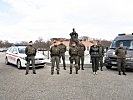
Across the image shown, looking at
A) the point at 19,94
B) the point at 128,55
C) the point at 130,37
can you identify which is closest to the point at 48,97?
the point at 19,94

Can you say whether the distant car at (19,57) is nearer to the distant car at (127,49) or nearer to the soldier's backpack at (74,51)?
the soldier's backpack at (74,51)

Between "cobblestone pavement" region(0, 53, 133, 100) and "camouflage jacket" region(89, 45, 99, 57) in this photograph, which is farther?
"camouflage jacket" region(89, 45, 99, 57)

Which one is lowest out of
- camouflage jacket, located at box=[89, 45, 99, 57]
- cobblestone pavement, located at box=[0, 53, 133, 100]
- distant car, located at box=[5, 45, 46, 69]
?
cobblestone pavement, located at box=[0, 53, 133, 100]

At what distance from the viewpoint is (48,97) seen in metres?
8.30

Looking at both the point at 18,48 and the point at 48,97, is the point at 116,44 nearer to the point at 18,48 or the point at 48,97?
the point at 18,48

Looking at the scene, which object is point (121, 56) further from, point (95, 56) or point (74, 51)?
point (74, 51)

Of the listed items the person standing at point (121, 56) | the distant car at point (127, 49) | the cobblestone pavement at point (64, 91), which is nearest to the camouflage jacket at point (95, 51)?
the person standing at point (121, 56)

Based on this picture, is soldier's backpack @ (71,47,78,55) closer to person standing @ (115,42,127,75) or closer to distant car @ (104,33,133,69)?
person standing @ (115,42,127,75)

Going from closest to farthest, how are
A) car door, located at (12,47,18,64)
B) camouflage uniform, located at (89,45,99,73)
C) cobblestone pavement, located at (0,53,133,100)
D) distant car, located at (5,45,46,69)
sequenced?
cobblestone pavement, located at (0,53,133,100) < camouflage uniform, located at (89,45,99,73) < distant car, located at (5,45,46,69) < car door, located at (12,47,18,64)

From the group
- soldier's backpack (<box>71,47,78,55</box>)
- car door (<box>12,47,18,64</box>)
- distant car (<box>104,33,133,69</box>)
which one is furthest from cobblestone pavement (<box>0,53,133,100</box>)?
car door (<box>12,47,18,64</box>)

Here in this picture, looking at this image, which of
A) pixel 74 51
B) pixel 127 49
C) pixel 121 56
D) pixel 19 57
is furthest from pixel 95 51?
pixel 19 57

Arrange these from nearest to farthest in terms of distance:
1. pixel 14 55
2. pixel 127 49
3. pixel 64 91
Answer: pixel 64 91 → pixel 127 49 → pixel 14 55

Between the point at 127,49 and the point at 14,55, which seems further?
the point at 14,55

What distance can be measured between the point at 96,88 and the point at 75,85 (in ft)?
3.39
